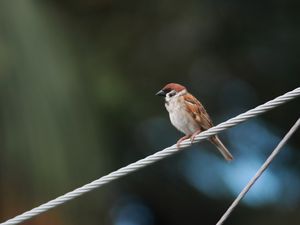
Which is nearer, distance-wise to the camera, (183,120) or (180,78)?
(183,120)

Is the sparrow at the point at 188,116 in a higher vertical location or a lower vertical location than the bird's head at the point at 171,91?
lower

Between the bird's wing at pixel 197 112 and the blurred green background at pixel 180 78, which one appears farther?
the blurred green background at pixel 180 78

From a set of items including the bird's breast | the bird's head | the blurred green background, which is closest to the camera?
the bird's breast

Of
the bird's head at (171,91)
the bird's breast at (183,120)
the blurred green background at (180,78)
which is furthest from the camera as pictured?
the blurred green background at (180,78)

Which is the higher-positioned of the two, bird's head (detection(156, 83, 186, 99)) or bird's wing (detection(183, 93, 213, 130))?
bird's head (detection(156, 83, 186, 99))

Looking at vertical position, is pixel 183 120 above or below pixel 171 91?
below

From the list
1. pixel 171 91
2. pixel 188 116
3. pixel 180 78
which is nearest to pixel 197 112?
pixel 188 116

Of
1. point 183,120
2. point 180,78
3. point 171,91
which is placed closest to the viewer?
point 183,120

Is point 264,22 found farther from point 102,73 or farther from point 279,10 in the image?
point 102,73

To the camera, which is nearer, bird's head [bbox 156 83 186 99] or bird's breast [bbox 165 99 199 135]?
bird's breast [bbox 165 99 199 135]

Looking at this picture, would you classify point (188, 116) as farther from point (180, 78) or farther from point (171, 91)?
point (180, 78)

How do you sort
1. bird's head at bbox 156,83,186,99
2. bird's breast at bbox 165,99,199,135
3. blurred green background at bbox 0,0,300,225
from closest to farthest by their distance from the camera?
bird's breast at bbox 165,99,199,135 → bird's head at bbox 156,83,186,99 → blurred green background at bbox 0,0,300,225

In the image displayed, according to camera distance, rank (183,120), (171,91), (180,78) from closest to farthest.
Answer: (183,120), (171,91), (180,78)

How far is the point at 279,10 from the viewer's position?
9.43 meters
